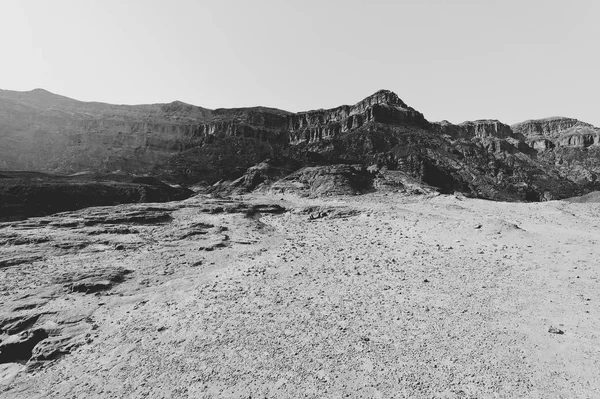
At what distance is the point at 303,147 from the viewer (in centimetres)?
11544

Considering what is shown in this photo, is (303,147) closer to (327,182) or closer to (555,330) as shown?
(327,182)

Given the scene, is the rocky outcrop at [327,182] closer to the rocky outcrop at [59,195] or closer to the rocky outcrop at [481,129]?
the rocky outcrop at [59,195]

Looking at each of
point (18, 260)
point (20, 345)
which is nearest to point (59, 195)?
point (18, 260)

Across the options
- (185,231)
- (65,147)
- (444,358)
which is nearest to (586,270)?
(444,358)

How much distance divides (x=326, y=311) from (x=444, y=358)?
4.76m

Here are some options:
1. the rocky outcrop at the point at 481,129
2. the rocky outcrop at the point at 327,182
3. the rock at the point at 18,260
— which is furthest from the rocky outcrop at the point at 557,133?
the rock at the point at 18,260

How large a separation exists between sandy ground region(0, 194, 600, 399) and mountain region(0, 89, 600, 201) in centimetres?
3822

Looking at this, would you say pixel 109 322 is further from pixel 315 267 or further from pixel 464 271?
pixel 464 271

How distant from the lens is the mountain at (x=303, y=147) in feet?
255

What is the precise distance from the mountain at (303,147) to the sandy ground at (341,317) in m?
38.2

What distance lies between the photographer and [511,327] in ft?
36.2

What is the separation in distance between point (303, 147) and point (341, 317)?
346 ft

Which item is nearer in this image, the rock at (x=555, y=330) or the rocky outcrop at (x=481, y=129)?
the rock at (x=555, y=330)

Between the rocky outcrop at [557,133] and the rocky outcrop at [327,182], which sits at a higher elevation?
the rocky outcrop at [557,133]
